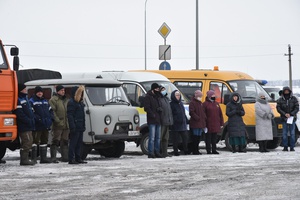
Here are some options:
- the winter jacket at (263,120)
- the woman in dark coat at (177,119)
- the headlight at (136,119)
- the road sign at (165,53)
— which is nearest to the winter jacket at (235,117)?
the winter jacket at (263,120)

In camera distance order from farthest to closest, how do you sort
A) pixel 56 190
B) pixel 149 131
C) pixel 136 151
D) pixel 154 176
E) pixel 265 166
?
pixel 136 151 < pixel 149 131 < pixel 265 166 < pixel 154 176 < pixel 56 190

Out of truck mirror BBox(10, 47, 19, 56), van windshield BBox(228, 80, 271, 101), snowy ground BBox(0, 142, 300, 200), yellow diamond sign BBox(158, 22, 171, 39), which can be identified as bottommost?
snowy ground BBox(0, 142, 300, 200)

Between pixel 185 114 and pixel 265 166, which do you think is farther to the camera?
pixel 185 114

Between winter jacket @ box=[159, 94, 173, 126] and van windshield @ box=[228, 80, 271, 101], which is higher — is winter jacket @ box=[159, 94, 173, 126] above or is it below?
below

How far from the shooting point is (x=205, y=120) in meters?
23.1

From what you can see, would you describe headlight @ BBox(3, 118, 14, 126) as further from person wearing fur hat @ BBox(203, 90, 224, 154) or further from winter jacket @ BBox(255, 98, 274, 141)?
winter jacket @ BBox(255, 98, 274, 141)

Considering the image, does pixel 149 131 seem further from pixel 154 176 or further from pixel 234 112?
pixel 154 176

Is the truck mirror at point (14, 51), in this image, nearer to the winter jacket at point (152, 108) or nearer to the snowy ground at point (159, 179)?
the snowy ground at point (159, 179)

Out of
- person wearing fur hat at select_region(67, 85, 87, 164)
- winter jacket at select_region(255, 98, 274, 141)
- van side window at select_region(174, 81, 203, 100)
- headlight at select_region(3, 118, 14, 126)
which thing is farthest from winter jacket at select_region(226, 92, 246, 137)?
headlight at select_region(3, 118, 14, 126)

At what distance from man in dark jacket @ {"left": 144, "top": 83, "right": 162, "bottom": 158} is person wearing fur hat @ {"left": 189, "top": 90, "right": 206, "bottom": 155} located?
1.78 m

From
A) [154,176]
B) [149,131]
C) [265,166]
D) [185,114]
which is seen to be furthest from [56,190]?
[185,114]

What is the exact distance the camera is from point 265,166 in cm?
1727

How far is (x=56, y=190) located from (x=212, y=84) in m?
12.9

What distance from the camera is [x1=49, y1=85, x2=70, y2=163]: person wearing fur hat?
1968 cm
